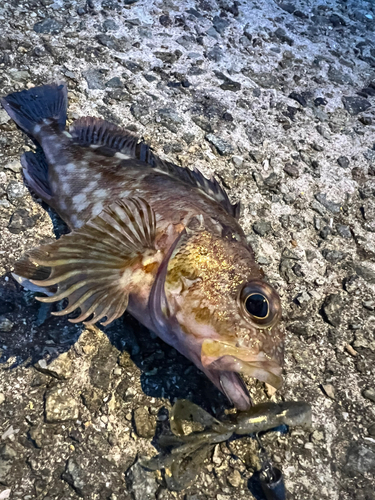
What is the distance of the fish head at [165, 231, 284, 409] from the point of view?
2.17 metres

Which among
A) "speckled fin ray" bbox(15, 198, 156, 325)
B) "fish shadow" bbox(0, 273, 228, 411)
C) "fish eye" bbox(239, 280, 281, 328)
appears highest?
"fish eye" bbox(239, 280, 281, 328)

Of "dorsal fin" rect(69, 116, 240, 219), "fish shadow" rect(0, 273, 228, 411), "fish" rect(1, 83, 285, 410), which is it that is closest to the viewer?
"fish" rect(1, 83, 285, 410)

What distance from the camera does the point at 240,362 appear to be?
2.15 meters

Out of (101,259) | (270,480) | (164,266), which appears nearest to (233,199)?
(164,266)

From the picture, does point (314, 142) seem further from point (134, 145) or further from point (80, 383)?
point (80, 383)

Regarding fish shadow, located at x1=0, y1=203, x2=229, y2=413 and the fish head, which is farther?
fish shadow, located at x1=0, y1=203, x2=229, y2=413

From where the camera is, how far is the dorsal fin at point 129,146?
10.3 feet

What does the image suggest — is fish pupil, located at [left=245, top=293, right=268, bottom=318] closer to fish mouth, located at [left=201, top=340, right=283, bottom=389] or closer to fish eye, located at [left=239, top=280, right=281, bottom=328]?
fish eye, located at [left=239, top=280, right=281, bottom=328]

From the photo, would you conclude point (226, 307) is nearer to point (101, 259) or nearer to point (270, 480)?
point (101, 259)

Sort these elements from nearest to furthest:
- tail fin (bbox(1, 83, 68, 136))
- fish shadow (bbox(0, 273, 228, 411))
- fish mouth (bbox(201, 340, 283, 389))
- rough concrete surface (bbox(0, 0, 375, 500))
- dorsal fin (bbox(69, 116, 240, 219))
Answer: fish mouth (bbox(201, 340, 283, 389)) → rough concrete surface (bbox(0, 0, 375, 500)) → fish shadow (bbox(0, 273, 228, 411)) → dorsal fin (bbox(69, 116, 240, 219)) → tail fin (bbox(1, 83, 68, 136))

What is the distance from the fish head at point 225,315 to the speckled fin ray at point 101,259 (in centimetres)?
29

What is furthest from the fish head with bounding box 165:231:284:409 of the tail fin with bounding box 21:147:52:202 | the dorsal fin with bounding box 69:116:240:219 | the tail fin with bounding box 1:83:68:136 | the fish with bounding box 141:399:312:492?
the tail fin with bounding box 1:83:68:136

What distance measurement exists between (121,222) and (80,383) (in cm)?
105

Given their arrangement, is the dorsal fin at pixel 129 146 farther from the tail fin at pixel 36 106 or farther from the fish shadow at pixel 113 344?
the fish shadow at pixel 113 344
